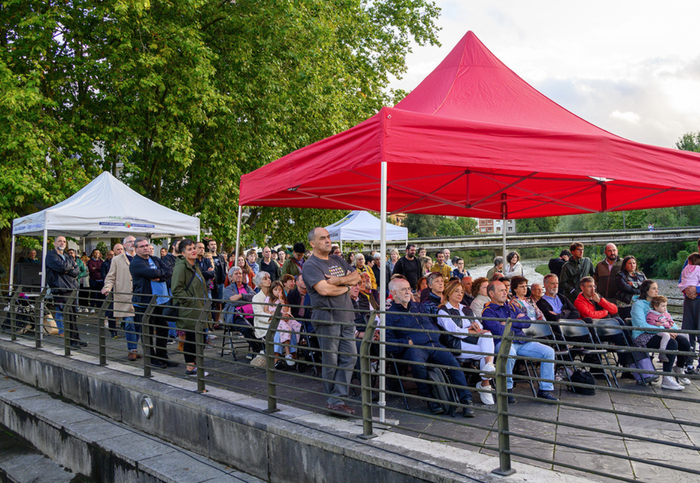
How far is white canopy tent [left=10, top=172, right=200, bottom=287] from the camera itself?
9.88 meters

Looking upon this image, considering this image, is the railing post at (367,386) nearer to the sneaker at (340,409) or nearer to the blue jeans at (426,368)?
the sneaker at (340,409)

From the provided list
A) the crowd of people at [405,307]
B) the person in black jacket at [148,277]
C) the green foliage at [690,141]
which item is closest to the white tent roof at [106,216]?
the crowd of people at [405,307]

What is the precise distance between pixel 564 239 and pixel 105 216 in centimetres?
4559

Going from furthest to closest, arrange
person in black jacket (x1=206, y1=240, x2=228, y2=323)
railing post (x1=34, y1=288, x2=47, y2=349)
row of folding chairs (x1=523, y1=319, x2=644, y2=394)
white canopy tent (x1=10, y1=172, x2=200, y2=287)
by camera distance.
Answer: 1. person in black jacket (x1=206, y1=240, x2=228, y2=323)
2. white canopy tent (x1=10, y1=172, x2=200, y2=287)
3. railing post (x1=34, y1=288, x2=47, y2=349)
4. row of folding chairs (x1=523, y1=319, x2=644, y2=394)

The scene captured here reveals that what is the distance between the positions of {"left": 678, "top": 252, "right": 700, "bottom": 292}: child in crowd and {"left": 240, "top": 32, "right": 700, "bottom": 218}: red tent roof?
762 millimetres

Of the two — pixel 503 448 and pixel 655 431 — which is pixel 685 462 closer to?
pixel 655 431

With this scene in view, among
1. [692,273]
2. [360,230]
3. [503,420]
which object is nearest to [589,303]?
[692,273]

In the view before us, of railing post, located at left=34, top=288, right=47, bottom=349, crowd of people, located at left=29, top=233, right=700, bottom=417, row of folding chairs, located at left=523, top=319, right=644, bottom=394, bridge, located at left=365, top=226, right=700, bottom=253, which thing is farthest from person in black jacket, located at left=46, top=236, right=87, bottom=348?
bridge, located at left=365, top=226, right=700, bottom=253

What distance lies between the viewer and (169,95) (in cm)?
1362

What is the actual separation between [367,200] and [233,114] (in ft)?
24.4

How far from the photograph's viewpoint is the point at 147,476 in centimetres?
486

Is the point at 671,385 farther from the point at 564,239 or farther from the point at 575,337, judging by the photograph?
the point at 564,239

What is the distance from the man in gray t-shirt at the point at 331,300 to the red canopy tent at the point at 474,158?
0.38 m

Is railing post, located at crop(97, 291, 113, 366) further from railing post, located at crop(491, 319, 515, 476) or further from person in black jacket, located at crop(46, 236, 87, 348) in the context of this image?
railing post, located at crop(491, 319, 515, 476)
